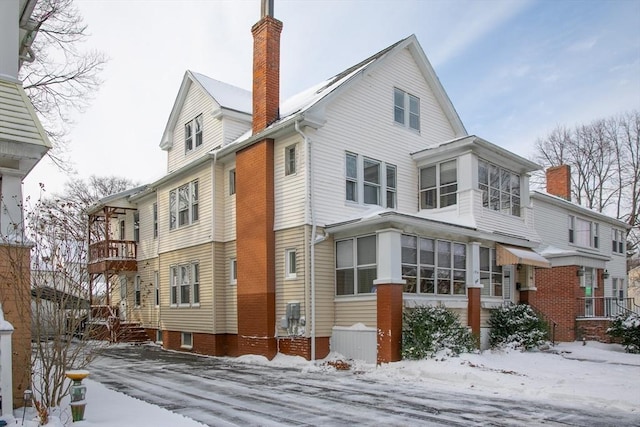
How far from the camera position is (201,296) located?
66.8 feet

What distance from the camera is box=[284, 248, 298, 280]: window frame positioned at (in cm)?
1681

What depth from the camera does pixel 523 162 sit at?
66.4 feet

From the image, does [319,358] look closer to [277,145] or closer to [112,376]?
[112,376]

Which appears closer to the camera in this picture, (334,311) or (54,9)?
(334,311)

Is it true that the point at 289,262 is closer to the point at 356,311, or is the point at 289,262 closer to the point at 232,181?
Result: the point at 356,311

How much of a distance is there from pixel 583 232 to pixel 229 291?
2094 centimetres

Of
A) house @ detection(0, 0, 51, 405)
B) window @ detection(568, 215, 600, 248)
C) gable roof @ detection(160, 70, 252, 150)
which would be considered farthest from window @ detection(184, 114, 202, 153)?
window @ detection(568, 215, 600, 248)

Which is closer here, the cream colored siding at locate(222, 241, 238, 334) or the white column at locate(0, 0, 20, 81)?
the white column at locate(0, 0, 20, 81)

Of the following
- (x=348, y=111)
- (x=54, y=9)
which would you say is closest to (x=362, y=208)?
(x=348, y=111)

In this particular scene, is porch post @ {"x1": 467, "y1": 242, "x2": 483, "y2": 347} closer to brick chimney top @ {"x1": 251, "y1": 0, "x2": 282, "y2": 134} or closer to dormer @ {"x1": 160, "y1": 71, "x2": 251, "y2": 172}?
brick chimney top @ {"x1": 251, "y1": 0, "x2": 282, "y2": 134}

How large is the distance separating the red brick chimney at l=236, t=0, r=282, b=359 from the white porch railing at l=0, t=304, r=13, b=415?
971 centimetres

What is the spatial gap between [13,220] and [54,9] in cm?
1376

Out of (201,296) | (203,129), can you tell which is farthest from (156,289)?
(203,129)

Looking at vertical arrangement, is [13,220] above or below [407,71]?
below
